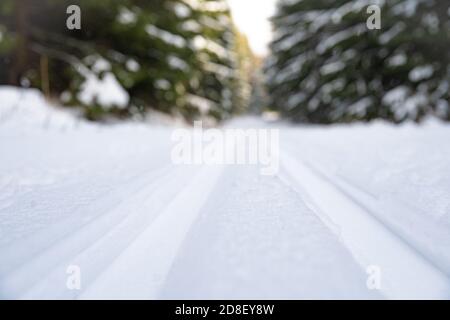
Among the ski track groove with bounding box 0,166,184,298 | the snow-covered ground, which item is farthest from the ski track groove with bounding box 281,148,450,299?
the ski track groove with bounding box 0,166,184,298

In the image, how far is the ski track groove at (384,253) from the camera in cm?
147

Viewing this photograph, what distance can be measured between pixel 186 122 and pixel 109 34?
7250 millimetres

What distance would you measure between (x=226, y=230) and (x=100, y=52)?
9277 mm

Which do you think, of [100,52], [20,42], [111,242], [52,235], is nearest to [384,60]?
[100,52]

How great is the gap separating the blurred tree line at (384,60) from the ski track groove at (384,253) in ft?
34.3

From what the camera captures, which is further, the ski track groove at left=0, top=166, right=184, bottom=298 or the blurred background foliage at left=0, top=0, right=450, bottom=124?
the blurred background foliage at left=0, top=0, right=450, bottom=124

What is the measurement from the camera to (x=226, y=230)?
1.94m

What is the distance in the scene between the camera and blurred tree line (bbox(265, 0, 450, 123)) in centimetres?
1069

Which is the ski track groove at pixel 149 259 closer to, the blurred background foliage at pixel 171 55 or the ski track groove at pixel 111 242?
the ski track groove at pixel 111 242

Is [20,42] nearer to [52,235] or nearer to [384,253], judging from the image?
[52,235]

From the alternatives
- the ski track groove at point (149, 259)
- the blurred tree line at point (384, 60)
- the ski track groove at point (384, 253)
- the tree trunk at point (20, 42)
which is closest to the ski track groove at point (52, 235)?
the ski track groove at point (149, 259)

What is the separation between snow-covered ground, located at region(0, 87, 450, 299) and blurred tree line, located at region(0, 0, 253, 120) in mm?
5726

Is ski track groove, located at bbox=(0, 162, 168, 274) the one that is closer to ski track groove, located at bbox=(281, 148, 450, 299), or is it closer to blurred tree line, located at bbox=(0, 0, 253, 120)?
ski track groove, located at bbox=(281, 148, 450, 299)

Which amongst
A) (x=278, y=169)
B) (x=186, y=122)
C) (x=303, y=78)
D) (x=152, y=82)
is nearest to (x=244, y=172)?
(x=278, y=169)
